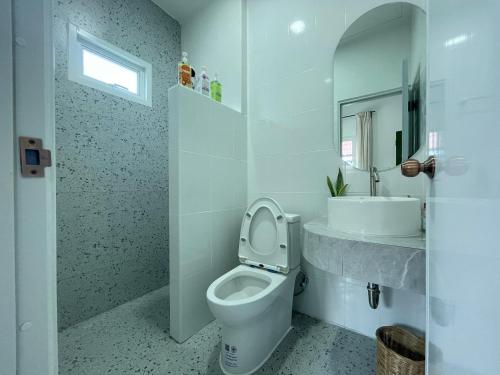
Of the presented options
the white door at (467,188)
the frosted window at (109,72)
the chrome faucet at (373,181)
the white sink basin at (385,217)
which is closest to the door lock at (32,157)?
the white door at (467,188)

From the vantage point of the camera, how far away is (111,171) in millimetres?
1631

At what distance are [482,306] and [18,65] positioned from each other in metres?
0.76

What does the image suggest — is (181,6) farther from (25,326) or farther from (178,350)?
→ (178,350)

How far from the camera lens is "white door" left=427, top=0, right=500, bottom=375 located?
0.19m

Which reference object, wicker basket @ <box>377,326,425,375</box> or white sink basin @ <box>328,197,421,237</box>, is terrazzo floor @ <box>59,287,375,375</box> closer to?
wicker basket @ <box>377,326,425,375</box>

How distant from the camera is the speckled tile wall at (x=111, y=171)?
1396 mm

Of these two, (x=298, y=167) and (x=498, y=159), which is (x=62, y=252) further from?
(x=498, y=159)

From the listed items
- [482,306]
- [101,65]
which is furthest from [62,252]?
[482,306]

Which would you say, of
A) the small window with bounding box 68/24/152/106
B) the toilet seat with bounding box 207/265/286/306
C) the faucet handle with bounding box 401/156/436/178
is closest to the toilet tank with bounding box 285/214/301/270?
the toilet seat with bounding box 207/265/286/306

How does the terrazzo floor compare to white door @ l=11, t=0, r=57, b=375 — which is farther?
the terrazzo floor

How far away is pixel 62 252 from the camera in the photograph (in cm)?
138

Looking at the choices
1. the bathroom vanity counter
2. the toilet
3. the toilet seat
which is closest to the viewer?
the bathroom vanity counter

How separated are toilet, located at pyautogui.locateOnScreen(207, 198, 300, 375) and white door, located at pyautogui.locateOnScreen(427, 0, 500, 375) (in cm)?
78

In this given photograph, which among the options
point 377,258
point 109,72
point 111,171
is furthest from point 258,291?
point 109,72
